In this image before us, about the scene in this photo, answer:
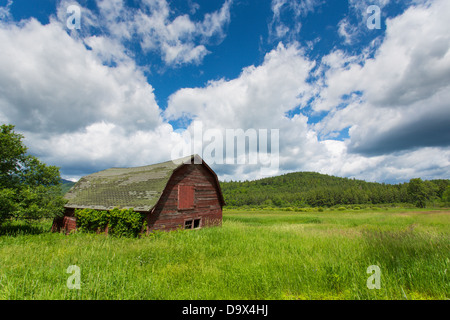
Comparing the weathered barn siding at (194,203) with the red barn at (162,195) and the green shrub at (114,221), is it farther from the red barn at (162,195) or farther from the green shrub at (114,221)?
the green shrub at (114,221)

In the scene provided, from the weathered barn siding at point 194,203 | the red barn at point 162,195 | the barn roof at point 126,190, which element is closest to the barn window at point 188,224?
the red barn at point 162,195

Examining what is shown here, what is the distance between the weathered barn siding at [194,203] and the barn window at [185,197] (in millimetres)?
137

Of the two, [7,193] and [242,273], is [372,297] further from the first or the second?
[7,193]

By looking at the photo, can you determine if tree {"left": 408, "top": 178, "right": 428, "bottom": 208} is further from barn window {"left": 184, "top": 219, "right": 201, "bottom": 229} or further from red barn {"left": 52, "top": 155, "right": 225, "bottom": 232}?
barn window {"left": 184, "top": 219, "right": 201, "bottom": 229}

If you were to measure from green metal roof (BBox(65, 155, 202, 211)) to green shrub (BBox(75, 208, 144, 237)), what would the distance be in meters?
0.51

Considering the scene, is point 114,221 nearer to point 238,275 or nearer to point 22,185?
point 22,185

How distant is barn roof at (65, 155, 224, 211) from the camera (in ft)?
45.9

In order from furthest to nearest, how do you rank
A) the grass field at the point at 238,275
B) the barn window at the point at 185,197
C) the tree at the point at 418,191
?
the tree at the point at 418,191 < the barn window at the point at 185,197 < the grass field at the point at 238,275

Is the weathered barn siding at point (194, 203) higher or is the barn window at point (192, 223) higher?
the weathered barn siding at point (194, 203)

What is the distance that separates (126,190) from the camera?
15953 mm

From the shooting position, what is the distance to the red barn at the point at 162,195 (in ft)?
45.9

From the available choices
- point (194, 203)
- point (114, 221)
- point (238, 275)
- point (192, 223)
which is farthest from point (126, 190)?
point (238, 275)
